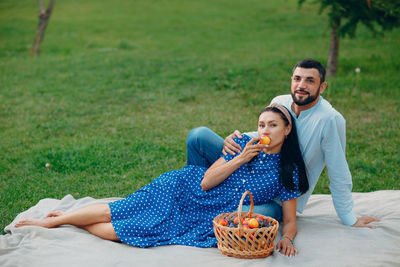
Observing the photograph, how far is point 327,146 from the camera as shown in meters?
3.99

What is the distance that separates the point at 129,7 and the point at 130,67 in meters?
12.1

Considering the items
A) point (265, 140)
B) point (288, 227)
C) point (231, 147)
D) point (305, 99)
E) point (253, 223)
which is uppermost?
point (305, 99)

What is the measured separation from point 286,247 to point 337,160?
0.85 metres

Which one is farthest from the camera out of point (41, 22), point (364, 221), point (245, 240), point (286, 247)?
point (41, 22)

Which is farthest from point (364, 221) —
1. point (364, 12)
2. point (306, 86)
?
point (364, 12)

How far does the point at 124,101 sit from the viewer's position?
9008 mm

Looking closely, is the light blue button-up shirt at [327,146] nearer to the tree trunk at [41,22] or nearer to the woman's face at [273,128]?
the woman's face at [273,128]

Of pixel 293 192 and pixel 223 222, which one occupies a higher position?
pixel 293 192

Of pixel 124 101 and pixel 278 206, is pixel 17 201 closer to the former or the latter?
pixel 278 206

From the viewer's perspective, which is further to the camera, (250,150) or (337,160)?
(337,160)

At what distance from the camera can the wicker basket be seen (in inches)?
138

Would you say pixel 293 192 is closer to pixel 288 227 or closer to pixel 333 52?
pixel 288 227

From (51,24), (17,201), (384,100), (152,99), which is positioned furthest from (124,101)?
(51,24)

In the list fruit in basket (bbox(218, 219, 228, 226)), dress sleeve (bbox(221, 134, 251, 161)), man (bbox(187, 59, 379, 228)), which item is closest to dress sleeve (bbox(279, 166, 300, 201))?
man (bbox(187, 59, 379, 228))
